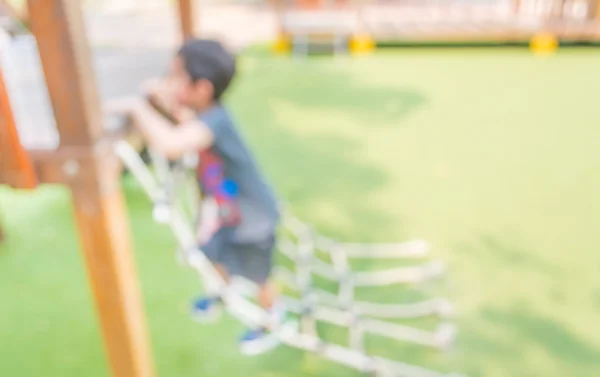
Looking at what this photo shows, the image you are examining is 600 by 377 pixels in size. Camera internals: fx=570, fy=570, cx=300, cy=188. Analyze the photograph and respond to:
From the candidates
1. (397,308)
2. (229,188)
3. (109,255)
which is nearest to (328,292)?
(397,308)

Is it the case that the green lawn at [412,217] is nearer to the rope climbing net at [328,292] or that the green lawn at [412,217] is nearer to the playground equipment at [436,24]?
the rope climbing net at [328,292]

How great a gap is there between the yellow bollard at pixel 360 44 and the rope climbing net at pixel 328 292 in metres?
3.39

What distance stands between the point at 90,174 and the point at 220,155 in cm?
64

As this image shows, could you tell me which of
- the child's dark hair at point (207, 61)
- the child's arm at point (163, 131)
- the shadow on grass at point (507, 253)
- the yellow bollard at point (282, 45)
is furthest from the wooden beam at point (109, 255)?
the yellow bollard at point (282, 45)

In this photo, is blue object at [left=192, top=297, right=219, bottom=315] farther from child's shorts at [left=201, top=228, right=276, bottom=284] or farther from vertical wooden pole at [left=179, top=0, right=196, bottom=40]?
vertical wooden pole at [left=179, top=0, right=196, bottom=40]

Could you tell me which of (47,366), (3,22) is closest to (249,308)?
(47,366)

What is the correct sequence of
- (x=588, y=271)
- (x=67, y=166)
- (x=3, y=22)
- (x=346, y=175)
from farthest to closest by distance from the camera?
(x=346, y=175)
(x=588, y=271)
(x=3, y=22)
(x=67, y=166)

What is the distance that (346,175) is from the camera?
3.28m

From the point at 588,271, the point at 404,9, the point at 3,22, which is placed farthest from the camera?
the point at 404,9

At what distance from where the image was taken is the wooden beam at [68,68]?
1010 mm

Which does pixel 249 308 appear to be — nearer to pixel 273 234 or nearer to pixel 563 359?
pixel 273 234

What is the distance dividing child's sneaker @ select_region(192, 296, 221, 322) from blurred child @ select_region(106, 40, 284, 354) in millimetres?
201

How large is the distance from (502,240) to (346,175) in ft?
3.23

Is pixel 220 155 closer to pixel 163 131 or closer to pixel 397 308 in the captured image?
pixel 163 131
